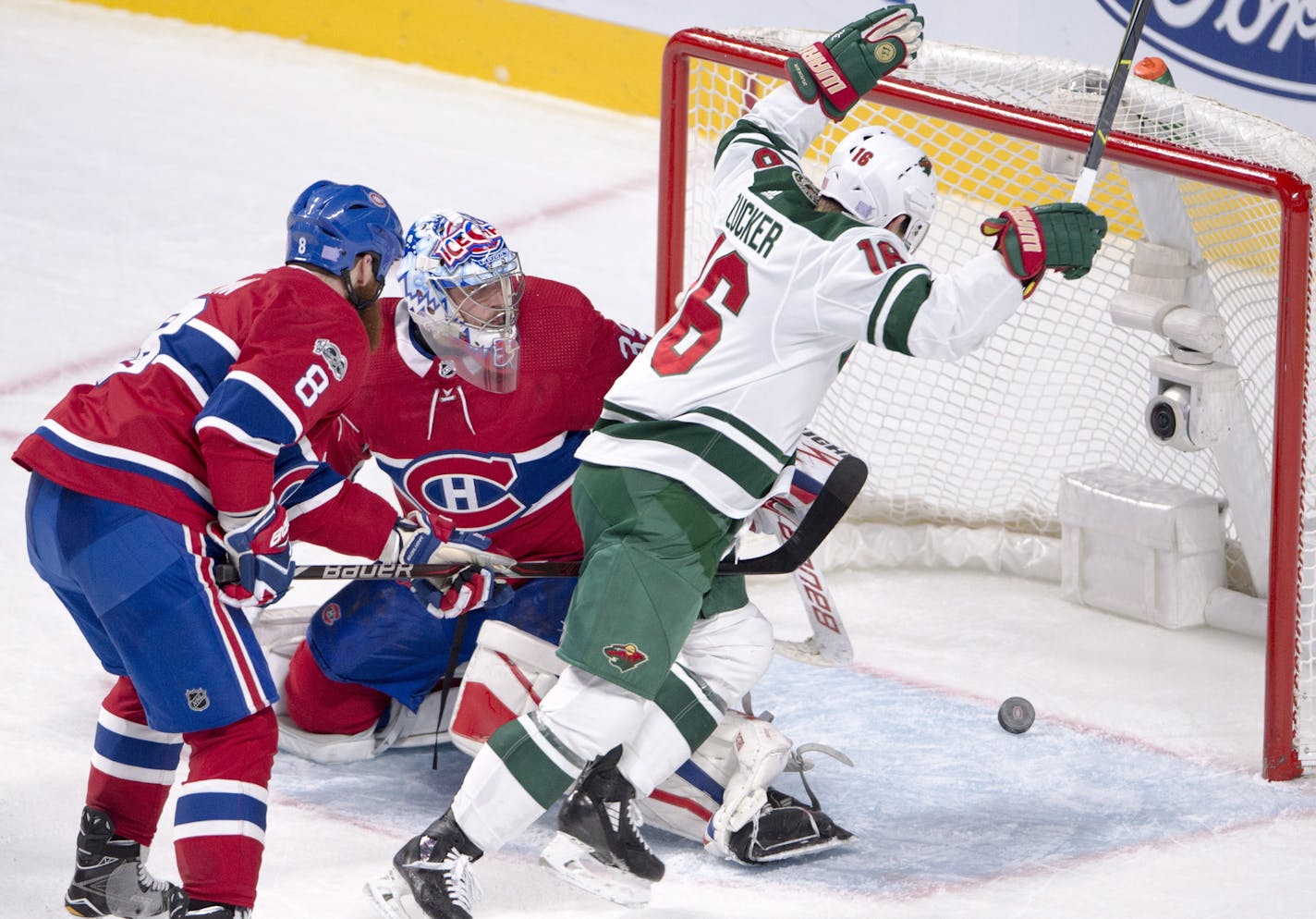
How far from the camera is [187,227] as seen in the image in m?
5.79

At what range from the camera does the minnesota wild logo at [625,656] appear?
2.76m

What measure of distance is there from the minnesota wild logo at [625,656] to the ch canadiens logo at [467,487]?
0.57m

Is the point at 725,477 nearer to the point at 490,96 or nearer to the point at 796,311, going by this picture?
the point at 796,311

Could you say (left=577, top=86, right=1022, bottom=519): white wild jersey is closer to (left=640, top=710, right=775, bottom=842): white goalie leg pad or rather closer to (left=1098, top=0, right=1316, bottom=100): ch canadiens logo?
(left=640, top=710, right=775, bottom=842): white goalie leg pad

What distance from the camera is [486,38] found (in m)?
6.75

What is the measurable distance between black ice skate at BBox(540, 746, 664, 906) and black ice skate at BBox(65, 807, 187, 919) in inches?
21.2

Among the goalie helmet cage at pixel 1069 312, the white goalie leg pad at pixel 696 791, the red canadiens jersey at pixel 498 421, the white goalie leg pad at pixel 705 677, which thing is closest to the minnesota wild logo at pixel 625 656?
the white goalie leg pad at pixel 705 677

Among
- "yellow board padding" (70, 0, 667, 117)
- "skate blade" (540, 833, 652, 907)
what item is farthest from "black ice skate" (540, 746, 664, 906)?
"yellow board padding" (70, 0, 667, 117)

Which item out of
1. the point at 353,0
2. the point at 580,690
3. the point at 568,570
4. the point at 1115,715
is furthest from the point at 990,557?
the point at 353,0

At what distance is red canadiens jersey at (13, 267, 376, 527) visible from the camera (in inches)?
101

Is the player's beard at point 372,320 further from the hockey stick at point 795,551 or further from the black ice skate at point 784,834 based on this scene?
the black ice skate at point 784,834

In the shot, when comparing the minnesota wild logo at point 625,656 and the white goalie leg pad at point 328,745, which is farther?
the white goalie leg pad at point 328,745

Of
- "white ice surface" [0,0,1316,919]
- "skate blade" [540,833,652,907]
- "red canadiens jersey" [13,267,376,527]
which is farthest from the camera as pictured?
"white ice surface" [0,0,1316,919]

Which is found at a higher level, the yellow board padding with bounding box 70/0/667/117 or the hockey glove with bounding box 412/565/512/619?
the yellow board padding with bounding box 70/0/667/117
